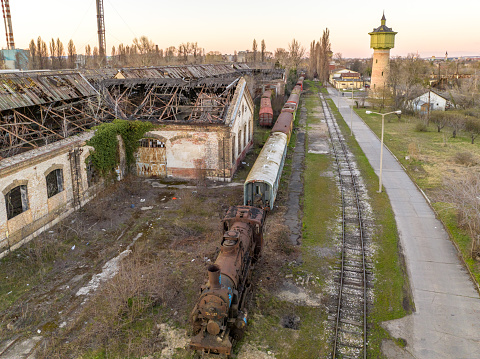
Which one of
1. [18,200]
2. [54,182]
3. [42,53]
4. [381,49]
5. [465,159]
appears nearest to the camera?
[18,200]

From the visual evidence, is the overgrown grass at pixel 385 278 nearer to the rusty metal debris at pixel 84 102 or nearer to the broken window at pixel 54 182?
the rusty metal debris at pixel 84 102

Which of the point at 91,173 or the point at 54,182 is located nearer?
the point at 54,182

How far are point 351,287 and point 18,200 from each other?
1449 cm

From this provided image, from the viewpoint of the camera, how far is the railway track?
1061cm

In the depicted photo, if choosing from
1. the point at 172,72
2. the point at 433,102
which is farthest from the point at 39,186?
the point at 433,102

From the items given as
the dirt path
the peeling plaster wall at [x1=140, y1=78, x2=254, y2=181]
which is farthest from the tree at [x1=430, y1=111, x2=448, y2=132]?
the dirt path

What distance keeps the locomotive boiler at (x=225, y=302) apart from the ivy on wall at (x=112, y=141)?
39.5 feet

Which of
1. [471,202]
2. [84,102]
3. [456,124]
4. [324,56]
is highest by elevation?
[324,56]

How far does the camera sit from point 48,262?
14.5 meters

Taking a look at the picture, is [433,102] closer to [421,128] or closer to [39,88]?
[421,128]

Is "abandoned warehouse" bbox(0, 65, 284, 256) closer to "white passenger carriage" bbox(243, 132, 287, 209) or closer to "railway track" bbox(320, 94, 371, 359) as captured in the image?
"white passenger carriage" bbox(243, 132, 287, 209)

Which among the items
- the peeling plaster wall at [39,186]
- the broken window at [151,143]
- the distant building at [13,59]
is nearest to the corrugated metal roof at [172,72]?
the broken window at [151,143]

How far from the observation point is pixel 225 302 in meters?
9.30

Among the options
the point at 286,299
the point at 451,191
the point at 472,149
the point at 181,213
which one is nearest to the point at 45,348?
the point at 286,299
